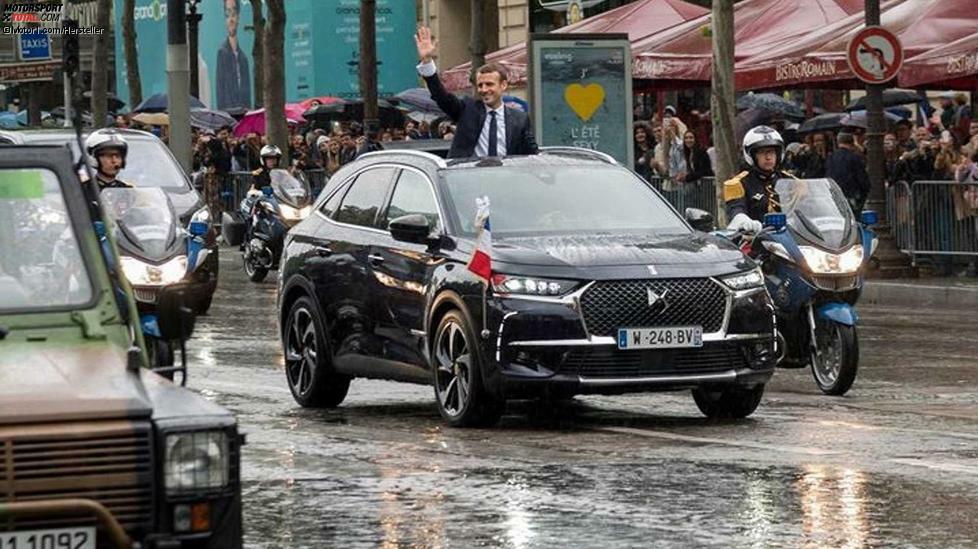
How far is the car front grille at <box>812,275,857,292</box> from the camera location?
1653 cm

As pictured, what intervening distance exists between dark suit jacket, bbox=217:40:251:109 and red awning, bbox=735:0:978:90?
37654 millimetres

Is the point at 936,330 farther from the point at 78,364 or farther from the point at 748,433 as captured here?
the point at 78,364

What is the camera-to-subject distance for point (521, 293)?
13.9 meters

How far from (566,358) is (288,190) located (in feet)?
64.0

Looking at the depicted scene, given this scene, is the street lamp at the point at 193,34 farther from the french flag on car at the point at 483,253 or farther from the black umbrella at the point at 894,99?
the french flag on car at the point at 483,253

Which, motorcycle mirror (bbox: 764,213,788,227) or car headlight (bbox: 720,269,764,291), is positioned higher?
motorcycle mirror (bbox: 764,213,788,227)

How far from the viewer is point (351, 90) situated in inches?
2596

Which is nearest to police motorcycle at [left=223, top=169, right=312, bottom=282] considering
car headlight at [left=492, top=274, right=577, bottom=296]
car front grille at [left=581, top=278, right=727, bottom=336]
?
car headlight at [left=492, top=274, right=577, bottom=296]

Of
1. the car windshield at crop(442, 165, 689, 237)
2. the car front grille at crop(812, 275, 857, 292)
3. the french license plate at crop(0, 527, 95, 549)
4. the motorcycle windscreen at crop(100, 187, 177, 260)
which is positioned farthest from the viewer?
the motorcycle windscreen at crop(100, 187, 177, 260)

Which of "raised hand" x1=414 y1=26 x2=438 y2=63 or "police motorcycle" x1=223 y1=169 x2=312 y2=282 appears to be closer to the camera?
"raised hand" x1=414 y1=26 x2=438 y2=63

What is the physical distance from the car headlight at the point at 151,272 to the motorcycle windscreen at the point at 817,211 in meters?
4.56

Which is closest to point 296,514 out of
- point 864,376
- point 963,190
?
point 864,376

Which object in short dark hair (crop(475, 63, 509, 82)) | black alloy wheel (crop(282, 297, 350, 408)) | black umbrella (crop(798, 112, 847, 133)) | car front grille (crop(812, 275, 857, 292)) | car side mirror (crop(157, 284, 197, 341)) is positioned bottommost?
black alloy wheel (crop(282, 297, 350, 408))

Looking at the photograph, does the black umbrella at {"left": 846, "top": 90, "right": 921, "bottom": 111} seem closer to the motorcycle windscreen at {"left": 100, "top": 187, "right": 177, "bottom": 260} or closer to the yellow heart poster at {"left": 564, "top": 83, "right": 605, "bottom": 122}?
the yellow heart poster at {"left": 564, "top": 83, "right": 605, "bottom": 122}
